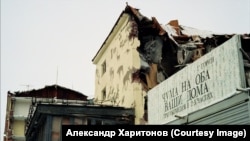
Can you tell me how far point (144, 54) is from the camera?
63.4ft

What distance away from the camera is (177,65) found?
1962cm

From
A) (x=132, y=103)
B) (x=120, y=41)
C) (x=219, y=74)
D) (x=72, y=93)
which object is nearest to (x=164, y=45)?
(x=120, y=41)

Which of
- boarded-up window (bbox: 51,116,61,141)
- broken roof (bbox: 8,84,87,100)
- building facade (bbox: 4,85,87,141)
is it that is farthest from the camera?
broken roof (bbox: 8,84,87,100)

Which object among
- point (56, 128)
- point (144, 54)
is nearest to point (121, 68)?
point (144, 54)

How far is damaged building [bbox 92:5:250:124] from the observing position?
724 inches

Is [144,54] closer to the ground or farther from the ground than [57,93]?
closer to the ground

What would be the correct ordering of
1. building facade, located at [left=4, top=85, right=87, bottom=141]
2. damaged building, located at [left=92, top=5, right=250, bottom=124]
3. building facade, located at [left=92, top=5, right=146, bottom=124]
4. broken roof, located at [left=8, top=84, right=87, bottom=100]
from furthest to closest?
broken roof, located at [left=8, top=84, right=87, bottom=100], building facade, located at [left=4, top=85, right=87, bottom=141], damaged building, located at [left=92, top=5, right=250, bottom=124], building facade, located at [left=92, top=5, right=146, bottom=124]

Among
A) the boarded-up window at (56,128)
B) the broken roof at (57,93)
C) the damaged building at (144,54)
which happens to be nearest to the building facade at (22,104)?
the broken roof at (57,93)

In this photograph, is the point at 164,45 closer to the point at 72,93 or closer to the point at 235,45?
the point at 235,45

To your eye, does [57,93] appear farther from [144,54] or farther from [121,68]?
[144,54]

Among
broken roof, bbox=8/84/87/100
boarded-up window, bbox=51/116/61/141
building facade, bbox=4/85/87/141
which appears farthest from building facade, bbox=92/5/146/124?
broken roof, bbox=8/84/87/100

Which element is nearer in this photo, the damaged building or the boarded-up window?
the boarded-up window

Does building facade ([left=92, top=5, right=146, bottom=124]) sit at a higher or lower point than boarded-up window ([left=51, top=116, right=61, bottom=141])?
higher

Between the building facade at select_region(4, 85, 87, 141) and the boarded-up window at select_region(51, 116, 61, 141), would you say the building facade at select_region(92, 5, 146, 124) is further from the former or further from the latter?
the building facade at select_region(4, 85, 87, 141)
